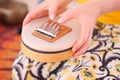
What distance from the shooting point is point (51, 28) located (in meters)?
0.69

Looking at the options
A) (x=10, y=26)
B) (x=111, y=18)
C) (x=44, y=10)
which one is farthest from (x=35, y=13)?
(x=10, y=26)

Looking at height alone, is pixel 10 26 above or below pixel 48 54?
below

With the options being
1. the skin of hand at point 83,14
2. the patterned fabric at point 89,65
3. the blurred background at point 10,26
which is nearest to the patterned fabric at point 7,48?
the blurred background at point 10,26

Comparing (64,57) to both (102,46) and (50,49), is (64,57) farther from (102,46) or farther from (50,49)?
(102,46)

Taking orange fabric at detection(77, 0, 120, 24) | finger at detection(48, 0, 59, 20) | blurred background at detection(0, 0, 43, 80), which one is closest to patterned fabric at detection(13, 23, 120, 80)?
orange fabric at detection(77, 0, 120, 24)

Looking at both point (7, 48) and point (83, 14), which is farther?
point (7, 48)

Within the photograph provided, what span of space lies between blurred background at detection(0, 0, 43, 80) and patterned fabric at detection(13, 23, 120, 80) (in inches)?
22.8

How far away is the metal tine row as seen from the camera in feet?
2.22

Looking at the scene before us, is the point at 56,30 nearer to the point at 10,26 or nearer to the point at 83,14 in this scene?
the point at 83,14

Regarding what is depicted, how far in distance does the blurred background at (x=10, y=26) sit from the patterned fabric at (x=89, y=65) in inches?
22.8

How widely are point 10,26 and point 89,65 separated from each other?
44.1 inches

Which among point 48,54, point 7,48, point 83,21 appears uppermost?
point 83,21

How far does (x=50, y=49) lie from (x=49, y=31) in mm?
60

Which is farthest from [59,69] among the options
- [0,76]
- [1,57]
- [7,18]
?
[7,18]
